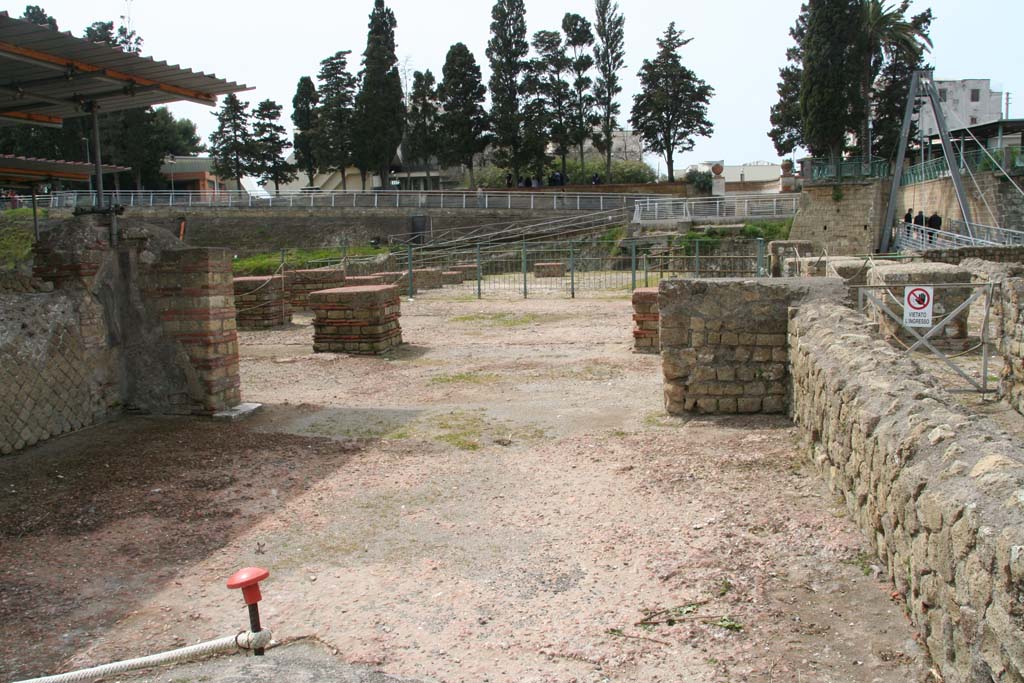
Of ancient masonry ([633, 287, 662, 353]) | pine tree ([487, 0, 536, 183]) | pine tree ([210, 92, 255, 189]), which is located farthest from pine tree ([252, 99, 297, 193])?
ancient masonry ([633, 287, 662, 353])

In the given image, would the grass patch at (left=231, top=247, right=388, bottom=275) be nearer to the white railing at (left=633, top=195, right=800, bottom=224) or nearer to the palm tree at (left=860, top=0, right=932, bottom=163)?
the white railing at (left=633, top=195, right=800, bottom=224)

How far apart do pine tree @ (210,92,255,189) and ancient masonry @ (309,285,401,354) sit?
46506mm

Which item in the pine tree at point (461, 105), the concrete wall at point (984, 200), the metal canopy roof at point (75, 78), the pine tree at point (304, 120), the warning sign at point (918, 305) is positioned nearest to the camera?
the metal canopy roof at point (75, 78)

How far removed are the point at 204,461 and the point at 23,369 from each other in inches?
62.5

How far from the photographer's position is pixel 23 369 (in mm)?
6324

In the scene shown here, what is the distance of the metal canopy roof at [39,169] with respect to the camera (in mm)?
9711

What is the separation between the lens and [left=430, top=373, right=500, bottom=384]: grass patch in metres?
9.62

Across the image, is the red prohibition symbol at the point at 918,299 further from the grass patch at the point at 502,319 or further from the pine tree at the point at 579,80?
the pine tree at the point at 579,80

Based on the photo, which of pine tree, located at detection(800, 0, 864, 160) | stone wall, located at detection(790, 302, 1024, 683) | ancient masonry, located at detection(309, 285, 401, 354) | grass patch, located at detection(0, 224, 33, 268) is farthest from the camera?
pine tree, located at detection(800, 0, 864, 160)

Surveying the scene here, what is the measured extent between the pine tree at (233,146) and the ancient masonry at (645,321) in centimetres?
4879

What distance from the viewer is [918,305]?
908 centimetres

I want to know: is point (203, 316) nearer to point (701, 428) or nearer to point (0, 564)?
point (0, 564)

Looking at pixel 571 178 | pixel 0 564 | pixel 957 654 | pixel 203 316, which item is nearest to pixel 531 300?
pixel 203 316

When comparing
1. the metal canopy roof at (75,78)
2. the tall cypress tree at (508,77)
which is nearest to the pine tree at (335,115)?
the tall cypress tree at (508,77)
